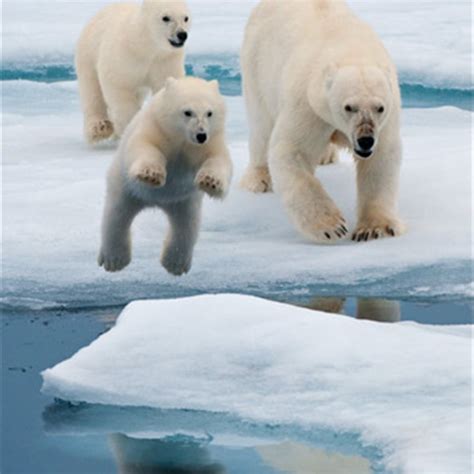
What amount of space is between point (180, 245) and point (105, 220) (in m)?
0.28

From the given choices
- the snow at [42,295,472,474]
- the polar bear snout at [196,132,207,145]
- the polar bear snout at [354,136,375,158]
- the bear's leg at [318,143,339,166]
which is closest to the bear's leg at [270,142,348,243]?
the polar bear snout at [354,136,375,158]

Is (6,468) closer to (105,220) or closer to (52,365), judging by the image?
(52,365)

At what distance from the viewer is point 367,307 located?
4.85m

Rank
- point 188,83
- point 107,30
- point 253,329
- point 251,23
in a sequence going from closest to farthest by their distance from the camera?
point 253,329 < point 188,83 < point 251,23 < point 107,30

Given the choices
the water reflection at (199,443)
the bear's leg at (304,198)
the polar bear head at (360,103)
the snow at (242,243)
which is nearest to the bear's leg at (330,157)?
the snow at (242,243)

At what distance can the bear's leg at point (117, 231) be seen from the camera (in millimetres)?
5008

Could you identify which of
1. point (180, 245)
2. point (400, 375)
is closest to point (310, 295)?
point (180, 245)

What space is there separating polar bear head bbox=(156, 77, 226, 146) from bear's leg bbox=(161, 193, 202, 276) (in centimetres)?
33

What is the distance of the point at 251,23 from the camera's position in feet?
21.4

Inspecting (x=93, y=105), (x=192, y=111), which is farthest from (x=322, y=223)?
(x=93, y=105)

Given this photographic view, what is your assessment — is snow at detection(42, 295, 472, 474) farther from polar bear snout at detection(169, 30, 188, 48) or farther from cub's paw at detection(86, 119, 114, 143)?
cub's paw at detection(86, 119, 114, 143)

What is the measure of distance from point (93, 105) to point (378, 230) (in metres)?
3.15

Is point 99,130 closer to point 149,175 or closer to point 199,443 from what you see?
point 149,175

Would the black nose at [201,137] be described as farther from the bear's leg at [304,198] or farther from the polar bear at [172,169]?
the bear's leg at [304,198]
